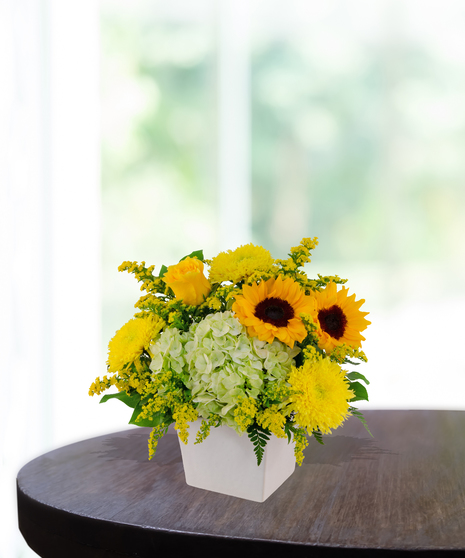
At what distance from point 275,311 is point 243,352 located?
79 mm

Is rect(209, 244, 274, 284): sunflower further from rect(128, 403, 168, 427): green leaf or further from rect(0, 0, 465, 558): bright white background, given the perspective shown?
rect(0, 0, 465, 558): bright white background

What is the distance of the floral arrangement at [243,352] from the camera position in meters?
0.80

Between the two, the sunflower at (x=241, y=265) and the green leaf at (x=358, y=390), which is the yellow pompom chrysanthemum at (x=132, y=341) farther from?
the green leaf at (x=358, y=390)

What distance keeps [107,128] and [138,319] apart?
2.15m

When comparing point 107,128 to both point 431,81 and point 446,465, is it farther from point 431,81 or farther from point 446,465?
point 446,465

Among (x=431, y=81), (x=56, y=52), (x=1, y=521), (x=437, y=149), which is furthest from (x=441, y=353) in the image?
(x=56, y=52)

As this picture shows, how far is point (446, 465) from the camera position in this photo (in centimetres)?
104

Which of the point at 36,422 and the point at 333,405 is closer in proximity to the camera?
the point at 333,405

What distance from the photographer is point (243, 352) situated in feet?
2.66

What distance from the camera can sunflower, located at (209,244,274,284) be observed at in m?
0.89

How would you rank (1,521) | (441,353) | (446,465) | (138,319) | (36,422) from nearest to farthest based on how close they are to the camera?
(138,319), (446,465), (1,521), (36,422), (441,353)

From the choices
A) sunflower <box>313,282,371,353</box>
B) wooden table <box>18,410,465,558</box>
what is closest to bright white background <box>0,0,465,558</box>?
wooden table <box>18,410,465,558</box>

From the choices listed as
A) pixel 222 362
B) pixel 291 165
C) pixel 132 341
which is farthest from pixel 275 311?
pixel 291 165

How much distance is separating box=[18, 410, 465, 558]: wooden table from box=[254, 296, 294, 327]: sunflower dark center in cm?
27
